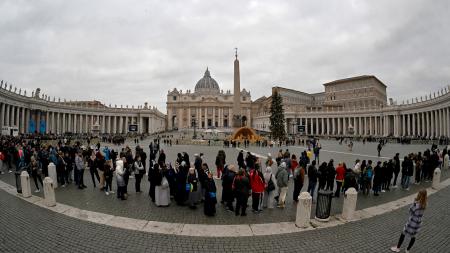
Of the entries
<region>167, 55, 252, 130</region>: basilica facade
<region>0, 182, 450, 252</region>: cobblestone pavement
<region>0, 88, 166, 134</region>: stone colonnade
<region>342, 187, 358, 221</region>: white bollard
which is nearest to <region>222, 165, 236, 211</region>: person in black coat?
<region>0, 182, 450, 252</region>: cobblestone pavement

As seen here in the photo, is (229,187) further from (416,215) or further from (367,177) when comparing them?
(367,177)

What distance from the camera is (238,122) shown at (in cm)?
4628

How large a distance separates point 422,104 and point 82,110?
89.7 meters

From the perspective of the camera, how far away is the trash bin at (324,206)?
693 cm

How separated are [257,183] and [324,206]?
1.96 m

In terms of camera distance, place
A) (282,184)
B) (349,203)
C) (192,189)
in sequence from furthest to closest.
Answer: (282,184)
(192,189)
(349,203)

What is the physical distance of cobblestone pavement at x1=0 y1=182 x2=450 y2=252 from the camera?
17.9ft

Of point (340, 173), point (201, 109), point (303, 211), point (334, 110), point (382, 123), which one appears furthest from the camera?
point (201, 109)

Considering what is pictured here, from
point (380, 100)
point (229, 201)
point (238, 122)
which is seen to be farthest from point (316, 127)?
point (229, 201)

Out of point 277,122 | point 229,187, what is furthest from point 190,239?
point 277,122

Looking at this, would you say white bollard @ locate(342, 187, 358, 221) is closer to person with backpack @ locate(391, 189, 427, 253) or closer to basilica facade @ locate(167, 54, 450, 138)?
person with backpack @ locate(391, 189, 427, 253)

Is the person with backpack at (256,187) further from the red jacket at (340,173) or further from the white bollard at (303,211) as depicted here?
the red jacket at (340,173)

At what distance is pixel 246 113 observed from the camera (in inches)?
5315

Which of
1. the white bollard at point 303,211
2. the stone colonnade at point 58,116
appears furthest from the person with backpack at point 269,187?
the stone colonnade at point 58,116
